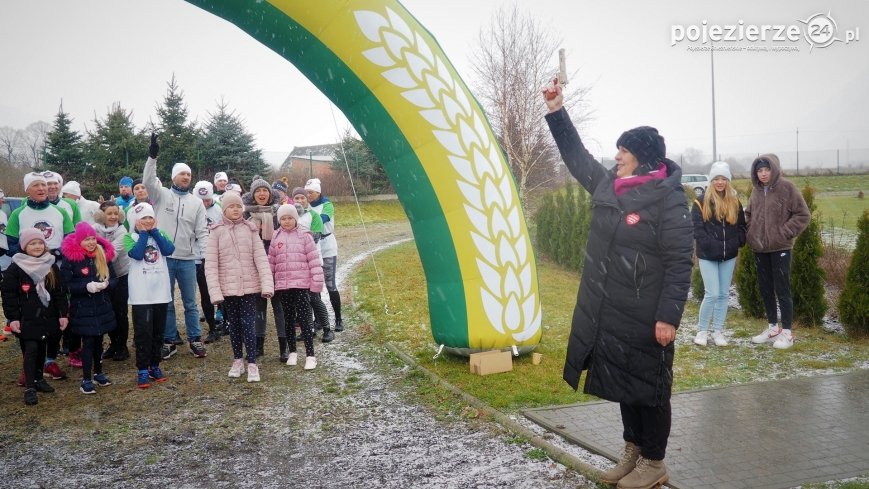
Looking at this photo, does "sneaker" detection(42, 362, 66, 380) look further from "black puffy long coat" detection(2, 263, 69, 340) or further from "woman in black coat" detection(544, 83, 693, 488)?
"woman in black coat" detection(544, 83, 693, 488)

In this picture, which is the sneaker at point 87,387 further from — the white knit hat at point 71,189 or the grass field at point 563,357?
the white knit hat at point 71,189

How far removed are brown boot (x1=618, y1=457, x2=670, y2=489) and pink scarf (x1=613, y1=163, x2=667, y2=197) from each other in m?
1.57

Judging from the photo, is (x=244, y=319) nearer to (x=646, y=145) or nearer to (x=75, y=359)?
(x=75, y=359)

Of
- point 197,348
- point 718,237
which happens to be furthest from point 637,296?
point 197,348

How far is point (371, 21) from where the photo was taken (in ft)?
19.8

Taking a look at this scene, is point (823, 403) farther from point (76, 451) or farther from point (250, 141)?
point (250, 141)

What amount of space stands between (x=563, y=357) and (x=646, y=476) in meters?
3.26

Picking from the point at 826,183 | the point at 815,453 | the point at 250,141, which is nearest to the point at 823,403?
the point at 815,453

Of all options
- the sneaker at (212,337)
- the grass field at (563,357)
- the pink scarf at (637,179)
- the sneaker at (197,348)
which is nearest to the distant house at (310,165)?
the grass field at (563,357)

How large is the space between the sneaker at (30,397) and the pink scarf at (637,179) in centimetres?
537

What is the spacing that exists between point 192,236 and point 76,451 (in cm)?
345

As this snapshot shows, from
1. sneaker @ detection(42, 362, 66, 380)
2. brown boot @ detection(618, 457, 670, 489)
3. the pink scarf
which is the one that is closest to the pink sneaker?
sneaker @ detection(42, 362, 66, 380)

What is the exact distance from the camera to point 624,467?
4.07 metres

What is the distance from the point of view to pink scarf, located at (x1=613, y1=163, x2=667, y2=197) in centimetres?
394
